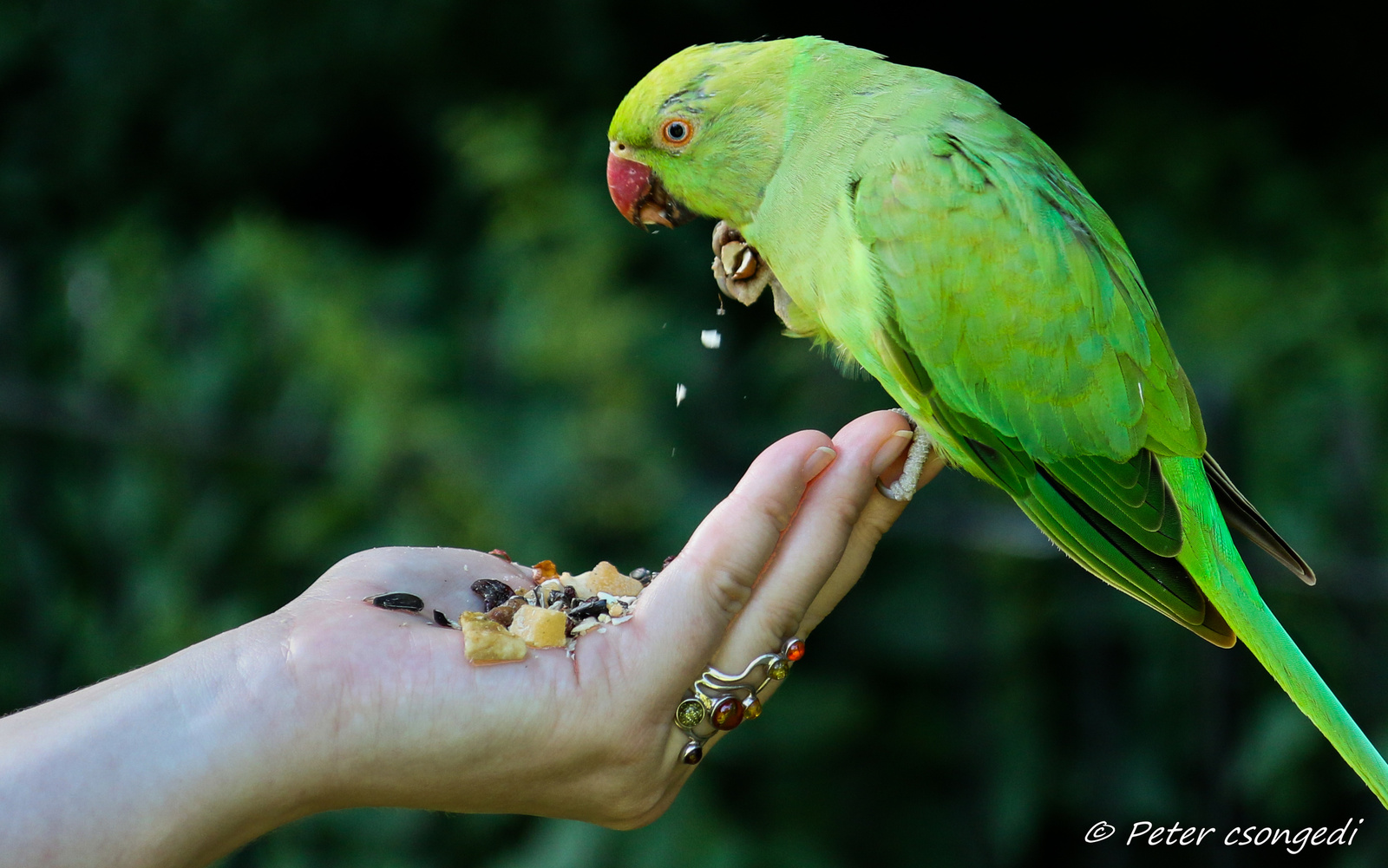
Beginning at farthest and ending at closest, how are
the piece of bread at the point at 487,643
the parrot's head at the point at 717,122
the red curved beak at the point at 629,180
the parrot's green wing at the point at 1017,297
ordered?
the red curved beak at the point at 629,180 → the parrot's head at the point at 717,122 → the parrot's green wing at the point at 1017,297 → the piece of bread at the point at 487,643

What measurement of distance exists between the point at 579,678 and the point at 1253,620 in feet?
3.66

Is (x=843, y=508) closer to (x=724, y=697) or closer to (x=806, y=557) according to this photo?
(x=806, y=557)

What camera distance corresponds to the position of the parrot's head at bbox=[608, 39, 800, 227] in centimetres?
202

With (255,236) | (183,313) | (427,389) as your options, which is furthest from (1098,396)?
(183,313)

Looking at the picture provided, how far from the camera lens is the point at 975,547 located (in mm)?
2885

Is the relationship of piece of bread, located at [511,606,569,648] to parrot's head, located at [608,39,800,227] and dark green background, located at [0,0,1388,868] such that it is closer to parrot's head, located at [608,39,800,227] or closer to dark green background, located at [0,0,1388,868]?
parrot's head, located at [608,39,800,227]

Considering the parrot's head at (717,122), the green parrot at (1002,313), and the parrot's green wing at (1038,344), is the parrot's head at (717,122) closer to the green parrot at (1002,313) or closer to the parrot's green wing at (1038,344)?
the green parrot at (1002,313)

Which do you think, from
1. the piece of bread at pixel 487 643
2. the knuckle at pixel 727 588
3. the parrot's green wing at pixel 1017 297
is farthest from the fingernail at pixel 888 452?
the piece of bread at pixel 487 643

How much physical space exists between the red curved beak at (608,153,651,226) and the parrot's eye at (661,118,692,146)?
95 mm

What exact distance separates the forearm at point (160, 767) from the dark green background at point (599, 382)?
1297mm

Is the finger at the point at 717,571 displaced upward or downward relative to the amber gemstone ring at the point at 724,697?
upward

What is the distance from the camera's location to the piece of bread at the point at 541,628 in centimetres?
169

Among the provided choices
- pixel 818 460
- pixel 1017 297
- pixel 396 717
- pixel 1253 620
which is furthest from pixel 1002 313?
pixel 396 717

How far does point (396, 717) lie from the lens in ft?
5.08
